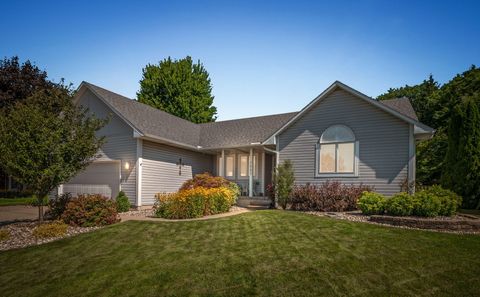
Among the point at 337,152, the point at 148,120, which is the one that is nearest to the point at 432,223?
the point at 337,152

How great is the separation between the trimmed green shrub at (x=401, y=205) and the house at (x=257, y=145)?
8.53ft

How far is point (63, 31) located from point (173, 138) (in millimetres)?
7532

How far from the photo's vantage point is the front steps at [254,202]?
1588 cm

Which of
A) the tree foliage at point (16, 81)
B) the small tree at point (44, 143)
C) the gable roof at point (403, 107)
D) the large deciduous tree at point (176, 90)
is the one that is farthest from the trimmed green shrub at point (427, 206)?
the large deciduous tree at point (176, 90)

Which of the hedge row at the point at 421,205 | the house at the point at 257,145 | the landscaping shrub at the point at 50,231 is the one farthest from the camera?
the house at the point at 257,145

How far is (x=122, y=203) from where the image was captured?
1484 cm

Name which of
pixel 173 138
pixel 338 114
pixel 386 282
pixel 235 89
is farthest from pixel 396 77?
pixel 386 282

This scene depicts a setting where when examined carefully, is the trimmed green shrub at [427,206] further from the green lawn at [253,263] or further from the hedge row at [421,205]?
the green lawn at [253,263]

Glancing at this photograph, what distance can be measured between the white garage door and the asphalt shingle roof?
2.99 metres

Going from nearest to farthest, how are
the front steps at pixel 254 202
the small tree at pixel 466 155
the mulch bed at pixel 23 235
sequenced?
1. the mulch bed at pixel 23 235
2. the small tree at pixel 466 155
3. the front steps at pixel 254 202

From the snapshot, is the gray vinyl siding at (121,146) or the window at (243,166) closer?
the gray vinyl siding at (121,146)

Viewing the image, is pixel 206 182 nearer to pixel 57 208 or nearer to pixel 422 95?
pixel 57 208

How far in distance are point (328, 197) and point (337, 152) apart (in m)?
2.51

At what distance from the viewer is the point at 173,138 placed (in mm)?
18000
